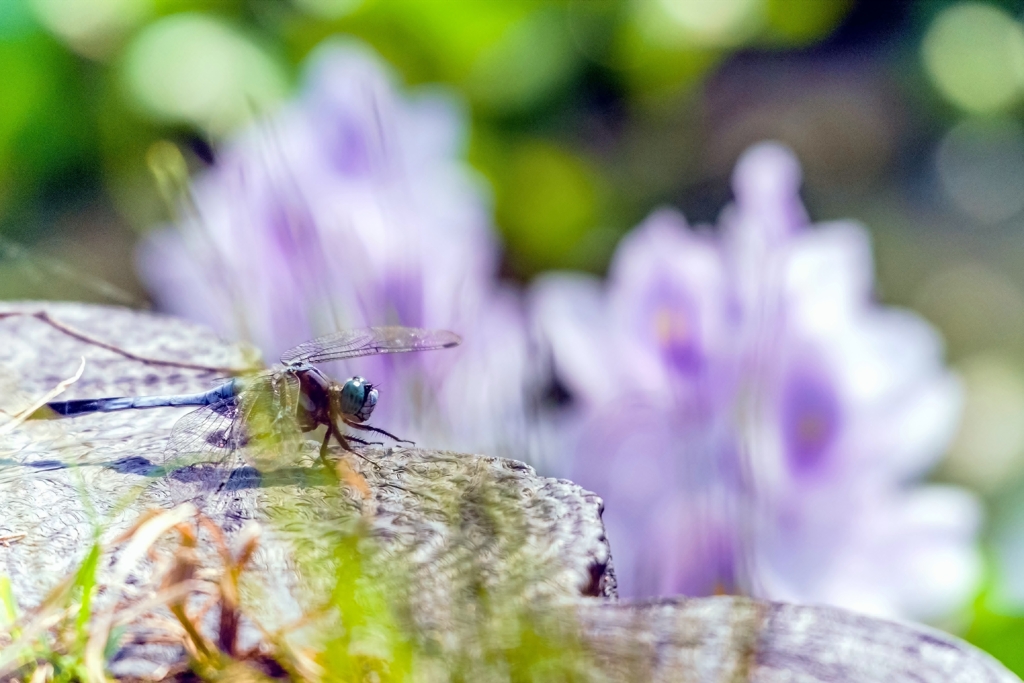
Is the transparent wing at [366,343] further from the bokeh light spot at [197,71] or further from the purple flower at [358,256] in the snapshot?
the bokeh light spot at [197,71]

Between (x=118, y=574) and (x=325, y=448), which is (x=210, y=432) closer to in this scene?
(x=325, y=448)

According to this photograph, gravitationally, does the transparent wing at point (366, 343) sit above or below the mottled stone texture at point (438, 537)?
above

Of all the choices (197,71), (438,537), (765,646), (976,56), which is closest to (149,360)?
(438,537)

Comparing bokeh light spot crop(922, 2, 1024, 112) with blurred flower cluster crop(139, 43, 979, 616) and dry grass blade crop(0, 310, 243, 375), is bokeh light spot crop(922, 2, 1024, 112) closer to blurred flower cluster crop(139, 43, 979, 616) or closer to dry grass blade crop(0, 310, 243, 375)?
blurred flower cluster crop(139, 43, 979, 616)

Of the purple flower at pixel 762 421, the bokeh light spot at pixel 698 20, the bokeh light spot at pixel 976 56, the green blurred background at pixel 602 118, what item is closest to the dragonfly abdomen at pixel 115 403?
the purple flower at pixel 762 421

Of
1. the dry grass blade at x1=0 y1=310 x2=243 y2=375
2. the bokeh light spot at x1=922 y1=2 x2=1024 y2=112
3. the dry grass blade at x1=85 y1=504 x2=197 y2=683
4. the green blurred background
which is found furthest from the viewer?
the bokeh light spot at x1=922 y1=2 x2=1024 y2=112

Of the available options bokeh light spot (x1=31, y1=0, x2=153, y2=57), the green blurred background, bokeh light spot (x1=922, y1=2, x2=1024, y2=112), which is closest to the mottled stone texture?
the green blurred background

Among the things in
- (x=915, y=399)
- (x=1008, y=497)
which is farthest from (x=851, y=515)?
(x=1008, y=497)
